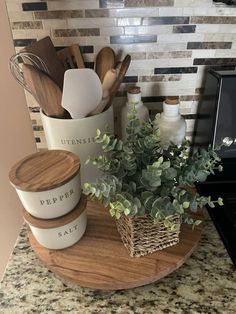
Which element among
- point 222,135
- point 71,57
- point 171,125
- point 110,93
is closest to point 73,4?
point 71,57

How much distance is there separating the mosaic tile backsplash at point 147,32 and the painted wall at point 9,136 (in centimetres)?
9

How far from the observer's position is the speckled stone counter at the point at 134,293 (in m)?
0.47

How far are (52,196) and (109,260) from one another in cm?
16

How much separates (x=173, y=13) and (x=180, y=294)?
22.6 inches

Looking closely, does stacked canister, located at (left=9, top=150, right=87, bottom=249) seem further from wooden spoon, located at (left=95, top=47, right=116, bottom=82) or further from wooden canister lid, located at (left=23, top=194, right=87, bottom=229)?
wooden spoon, located at (left=95, top=47, right=116, bottom=82)

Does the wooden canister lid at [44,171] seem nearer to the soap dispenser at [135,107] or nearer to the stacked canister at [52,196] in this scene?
the stacked canister at [52,196]

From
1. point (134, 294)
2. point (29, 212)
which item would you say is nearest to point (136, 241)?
point (134, 294)

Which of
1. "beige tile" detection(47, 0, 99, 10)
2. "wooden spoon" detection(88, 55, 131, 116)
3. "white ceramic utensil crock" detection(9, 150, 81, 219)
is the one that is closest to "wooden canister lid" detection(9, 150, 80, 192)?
"white ceramic utensil crock" detection(9, 150, 81, 219)

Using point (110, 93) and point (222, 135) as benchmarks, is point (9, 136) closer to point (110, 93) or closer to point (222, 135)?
point (110, 93)

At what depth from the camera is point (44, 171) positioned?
502 millimetres

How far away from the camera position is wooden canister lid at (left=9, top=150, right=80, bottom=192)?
468 mm

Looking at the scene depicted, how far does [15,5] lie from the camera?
2.09 feet

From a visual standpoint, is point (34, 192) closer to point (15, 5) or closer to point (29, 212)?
point (29, 212)

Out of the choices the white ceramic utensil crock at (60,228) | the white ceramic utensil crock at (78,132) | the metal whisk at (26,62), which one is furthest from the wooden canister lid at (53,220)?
the metal whisk at (26,62)
